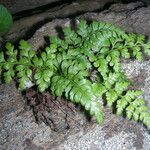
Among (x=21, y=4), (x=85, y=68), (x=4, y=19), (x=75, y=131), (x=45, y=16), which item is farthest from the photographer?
(x=21, y=4)

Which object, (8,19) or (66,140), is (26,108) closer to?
(66,140)

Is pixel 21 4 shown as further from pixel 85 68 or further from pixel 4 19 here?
pixel 85 68

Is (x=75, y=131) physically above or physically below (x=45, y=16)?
below

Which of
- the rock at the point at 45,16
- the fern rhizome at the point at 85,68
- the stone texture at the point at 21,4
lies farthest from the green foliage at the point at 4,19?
the stone texture at the point at 21,4

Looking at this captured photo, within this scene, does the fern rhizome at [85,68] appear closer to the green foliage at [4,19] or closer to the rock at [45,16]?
the green foliage at [4,19]

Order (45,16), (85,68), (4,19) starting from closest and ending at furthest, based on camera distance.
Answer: (85,68)
(4,19)
(45,16)

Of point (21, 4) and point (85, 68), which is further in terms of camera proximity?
point (21, 4)

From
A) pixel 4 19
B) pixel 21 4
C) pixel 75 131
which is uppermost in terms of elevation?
pixel 4 19

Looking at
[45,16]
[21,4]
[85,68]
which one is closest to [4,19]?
[45,16]

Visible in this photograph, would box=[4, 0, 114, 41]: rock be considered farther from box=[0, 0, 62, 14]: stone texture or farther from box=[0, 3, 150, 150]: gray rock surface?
box=[0, 3, 150, 150]: gray rock surface
